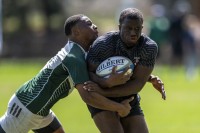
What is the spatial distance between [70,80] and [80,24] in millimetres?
645

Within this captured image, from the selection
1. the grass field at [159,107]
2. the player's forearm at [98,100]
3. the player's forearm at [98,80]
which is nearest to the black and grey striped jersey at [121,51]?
the player's forearm at [98,80]

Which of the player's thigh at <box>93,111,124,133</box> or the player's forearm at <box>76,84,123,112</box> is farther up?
the player's forearm at <box>76,84,123,112</box>

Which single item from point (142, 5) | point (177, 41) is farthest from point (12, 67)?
point (142, 5)

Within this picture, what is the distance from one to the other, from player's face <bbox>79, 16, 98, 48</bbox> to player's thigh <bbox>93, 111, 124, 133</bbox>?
0.83 metres

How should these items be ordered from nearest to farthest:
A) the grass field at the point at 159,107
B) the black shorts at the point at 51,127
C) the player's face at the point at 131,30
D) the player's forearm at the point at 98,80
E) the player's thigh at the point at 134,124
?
the player's face at the point at 131,30 < the player's forearm at the point at 98,80 < the player's thigh at the point at 134,124 < the black shorts at the point at 51,127 < the grass field at the point at 159,107

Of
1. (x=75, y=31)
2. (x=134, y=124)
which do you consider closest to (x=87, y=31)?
(x=75, y=31)

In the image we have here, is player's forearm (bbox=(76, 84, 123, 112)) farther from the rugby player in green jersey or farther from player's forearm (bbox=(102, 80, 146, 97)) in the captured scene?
player's forearm (bbox=(102, 80, 146, 97))

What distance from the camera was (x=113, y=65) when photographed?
9445 mm

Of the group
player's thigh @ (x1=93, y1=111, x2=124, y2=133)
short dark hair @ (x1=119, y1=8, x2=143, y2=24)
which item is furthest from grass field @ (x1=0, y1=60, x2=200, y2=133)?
short dark hair @ (x1=119, y1=8, x2=143, y2=24)

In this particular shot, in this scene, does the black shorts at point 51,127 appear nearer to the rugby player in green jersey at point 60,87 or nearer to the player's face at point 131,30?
the rugby player in green jersey at point 60,87

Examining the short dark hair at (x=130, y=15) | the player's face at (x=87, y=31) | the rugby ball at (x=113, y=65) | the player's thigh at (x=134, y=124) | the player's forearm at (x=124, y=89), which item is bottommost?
the player's thigh at (x=134, y=124)

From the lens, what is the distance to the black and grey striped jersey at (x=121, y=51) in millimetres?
9539

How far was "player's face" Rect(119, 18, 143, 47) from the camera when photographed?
30.6ft

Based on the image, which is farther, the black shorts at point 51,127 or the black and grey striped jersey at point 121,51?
the black shorts at point 51,127
